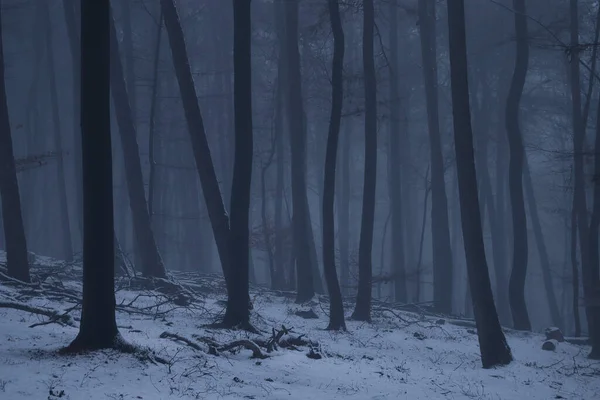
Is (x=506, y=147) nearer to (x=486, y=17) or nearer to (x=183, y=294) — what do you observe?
(x=486, y=17)

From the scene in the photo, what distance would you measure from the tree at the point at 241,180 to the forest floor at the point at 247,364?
0.75 meters

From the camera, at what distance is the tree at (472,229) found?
44.1 ft

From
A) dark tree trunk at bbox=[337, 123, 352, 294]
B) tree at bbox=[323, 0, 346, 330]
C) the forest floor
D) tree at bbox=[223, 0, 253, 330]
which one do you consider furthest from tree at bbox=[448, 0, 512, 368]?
dark tree trunk at bbox=[337, 123, 352, 294]

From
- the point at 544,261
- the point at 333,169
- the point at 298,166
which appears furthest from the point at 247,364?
the point at 544,261

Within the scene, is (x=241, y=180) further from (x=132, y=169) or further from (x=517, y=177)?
(x=517, y=177)

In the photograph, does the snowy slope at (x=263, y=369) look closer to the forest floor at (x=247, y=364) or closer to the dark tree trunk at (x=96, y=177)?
the forest floor at (x=247, y=364)

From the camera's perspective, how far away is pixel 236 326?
13.4 meters

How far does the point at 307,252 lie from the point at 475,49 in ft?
54.7

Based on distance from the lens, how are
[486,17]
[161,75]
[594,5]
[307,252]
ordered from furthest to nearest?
[161,75], [486,17], [594,5], [307,252]

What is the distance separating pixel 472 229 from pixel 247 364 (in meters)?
5.63

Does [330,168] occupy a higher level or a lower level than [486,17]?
lower

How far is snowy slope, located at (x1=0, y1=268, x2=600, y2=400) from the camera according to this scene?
8.26m

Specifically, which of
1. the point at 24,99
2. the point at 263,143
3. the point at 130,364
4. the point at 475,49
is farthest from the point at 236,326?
the point at 24,99

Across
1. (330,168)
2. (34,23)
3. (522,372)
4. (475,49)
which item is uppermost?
(34,23)
